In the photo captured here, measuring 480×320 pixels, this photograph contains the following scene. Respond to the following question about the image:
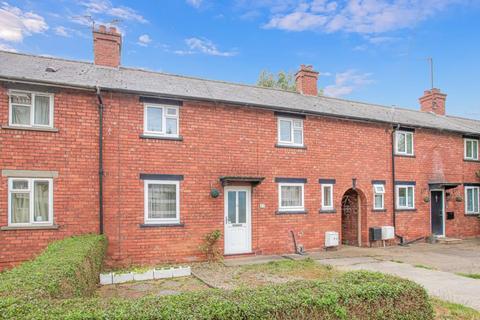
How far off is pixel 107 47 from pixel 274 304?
478 inches

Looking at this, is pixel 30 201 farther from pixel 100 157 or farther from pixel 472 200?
pixel 472 200

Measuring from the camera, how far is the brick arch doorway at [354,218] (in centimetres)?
1513

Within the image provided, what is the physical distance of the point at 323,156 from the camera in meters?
14.1

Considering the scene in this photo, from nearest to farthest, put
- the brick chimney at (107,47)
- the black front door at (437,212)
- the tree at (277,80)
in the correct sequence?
the brick chimney at (107,47) → the black front door at (437,212) → the tree at (277,80)

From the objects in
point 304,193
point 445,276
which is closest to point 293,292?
point 445,276

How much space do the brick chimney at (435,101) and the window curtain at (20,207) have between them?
876 inches

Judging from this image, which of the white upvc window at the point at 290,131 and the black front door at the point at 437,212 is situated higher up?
the white upvc window at the point at 290,131

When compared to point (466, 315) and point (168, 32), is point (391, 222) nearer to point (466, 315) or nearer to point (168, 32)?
point (466, 315)

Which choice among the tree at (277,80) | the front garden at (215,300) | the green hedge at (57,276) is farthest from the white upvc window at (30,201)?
the tree at (277,80)

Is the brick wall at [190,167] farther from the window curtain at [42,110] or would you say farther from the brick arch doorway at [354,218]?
the window curtain at [42,110]

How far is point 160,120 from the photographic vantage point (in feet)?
37.5

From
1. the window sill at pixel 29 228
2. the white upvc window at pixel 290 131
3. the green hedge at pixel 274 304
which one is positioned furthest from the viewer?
the white upvc window at pixel 290 131

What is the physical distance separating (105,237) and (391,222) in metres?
12.2

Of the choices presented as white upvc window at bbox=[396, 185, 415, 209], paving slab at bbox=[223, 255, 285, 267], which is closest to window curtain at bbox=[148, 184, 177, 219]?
paving slab at bbox=[223, 255, 285, 267]
